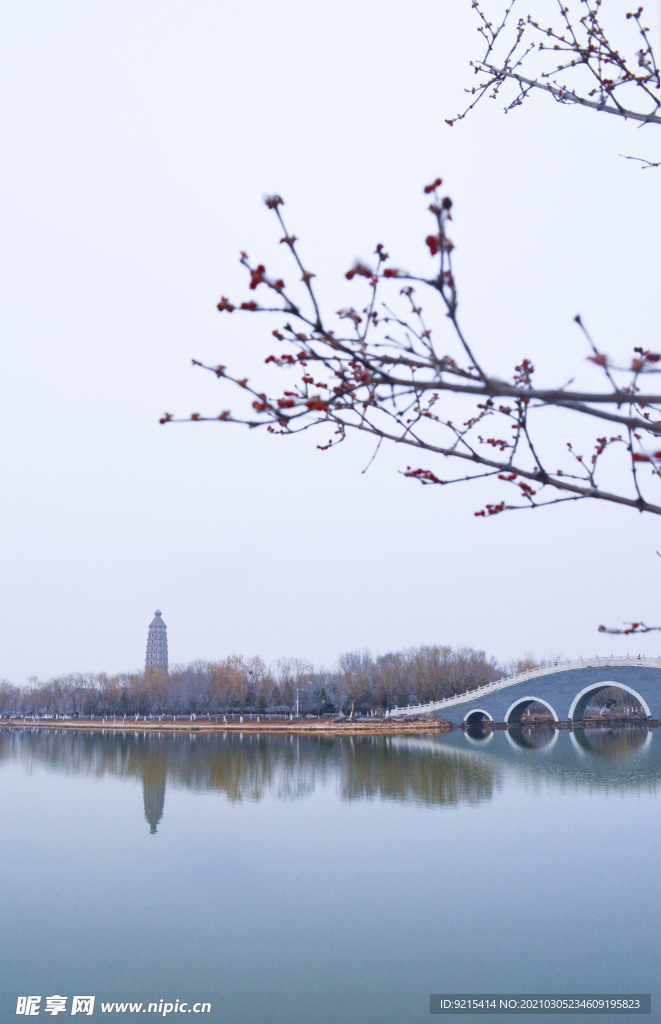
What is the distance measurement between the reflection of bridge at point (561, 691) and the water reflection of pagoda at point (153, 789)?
620 inches

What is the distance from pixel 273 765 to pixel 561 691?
51.1ft

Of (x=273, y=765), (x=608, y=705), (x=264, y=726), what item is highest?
(x=273, y=765)

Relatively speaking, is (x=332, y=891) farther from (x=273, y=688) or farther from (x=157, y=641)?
(x=157, y=641)

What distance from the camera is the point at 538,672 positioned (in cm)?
3033

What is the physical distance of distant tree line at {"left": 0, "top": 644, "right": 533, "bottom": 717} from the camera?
39375 mm

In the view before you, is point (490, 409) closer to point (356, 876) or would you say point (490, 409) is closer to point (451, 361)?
point (451, 361)

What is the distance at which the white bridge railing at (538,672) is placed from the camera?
1074 inches

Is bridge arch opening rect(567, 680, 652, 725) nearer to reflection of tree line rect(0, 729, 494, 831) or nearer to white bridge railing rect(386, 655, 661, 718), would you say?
white bridge railing rect(386, 655, 661, 718)

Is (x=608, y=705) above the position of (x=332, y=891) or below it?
below

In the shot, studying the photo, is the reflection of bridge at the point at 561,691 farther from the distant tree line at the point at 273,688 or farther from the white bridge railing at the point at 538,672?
the distant tree line at the point at 273,688

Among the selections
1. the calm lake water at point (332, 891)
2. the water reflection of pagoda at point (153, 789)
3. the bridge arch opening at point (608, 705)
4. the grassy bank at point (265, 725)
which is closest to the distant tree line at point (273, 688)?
the grassy bank at point (265, 725)

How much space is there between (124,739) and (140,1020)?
92.7 ft

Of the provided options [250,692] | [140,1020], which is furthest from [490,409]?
[250,692]

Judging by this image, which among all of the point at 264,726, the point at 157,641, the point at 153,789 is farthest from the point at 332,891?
the point at 157,641
